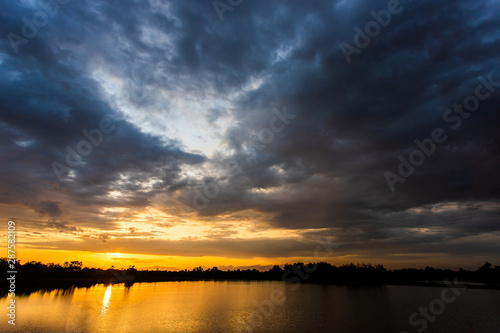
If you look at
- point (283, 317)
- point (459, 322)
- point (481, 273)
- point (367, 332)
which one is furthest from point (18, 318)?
point (481, 273)

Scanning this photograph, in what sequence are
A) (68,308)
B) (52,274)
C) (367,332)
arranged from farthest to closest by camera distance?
(52,274) → (68,308) → (367,332)

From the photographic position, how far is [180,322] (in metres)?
45.8

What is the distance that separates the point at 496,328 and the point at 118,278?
194m

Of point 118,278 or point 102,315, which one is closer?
point 102,315

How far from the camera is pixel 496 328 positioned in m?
43.8

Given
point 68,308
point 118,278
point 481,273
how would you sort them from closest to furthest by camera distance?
point 68,308
point 118,278
point 481,273

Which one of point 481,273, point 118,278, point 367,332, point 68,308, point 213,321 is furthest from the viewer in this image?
point 481,273

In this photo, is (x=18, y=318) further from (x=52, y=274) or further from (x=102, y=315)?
(x=52, y=274)

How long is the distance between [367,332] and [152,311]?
41828 mm

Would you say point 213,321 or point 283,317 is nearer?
point 213,321

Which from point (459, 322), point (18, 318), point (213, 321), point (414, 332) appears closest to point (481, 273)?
point (459, 322)

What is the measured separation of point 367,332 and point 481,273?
227103 millimetres

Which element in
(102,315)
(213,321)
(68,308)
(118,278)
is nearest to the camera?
(213,321)

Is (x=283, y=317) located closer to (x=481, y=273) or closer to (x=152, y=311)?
(x=152, y=311)
